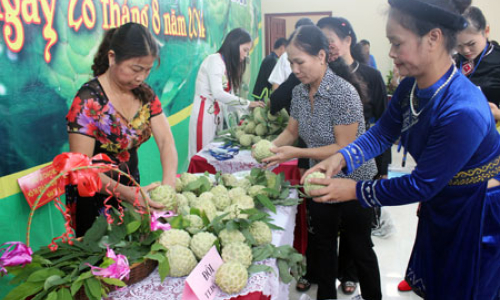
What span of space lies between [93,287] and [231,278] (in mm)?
380

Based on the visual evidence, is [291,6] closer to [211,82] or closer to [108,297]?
[211,82]

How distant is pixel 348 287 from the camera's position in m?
2.65

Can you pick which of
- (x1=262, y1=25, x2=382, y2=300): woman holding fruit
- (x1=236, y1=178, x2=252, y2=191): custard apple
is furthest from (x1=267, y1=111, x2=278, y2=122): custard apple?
(x1=236, y1=178, x2=252, y2=191): custard apple

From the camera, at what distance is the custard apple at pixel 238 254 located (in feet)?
4.19

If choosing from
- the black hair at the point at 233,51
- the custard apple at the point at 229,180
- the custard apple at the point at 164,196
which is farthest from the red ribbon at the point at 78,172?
the black hair at the point at 233,51

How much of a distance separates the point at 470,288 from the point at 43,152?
2043 mm

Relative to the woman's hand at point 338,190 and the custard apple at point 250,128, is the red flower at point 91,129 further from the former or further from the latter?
the custard apple at point 250,128

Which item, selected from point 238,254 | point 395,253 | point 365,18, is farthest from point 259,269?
point 365,18

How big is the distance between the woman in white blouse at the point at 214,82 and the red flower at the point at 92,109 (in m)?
1.79

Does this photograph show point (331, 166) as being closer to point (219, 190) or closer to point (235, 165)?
point (219, 190)

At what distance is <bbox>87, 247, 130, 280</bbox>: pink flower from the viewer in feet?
3.55

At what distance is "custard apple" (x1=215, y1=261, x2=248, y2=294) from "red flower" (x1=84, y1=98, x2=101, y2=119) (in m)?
0.89

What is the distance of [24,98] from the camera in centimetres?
192

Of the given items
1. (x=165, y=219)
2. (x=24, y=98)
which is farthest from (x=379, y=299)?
(x=24, y=98)
